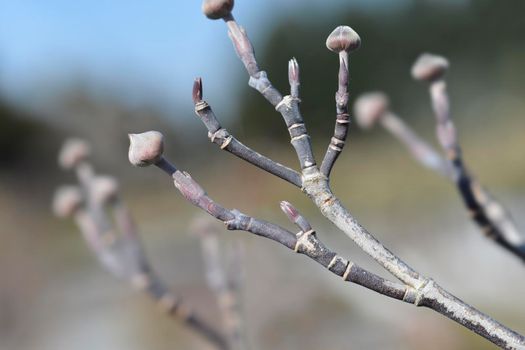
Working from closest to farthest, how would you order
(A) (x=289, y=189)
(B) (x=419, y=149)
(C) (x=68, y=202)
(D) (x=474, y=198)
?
(D) (x=474, y=198), (B) (x=419, y=149), (C) (x=68, y=202), (A) (x=289, y=189)

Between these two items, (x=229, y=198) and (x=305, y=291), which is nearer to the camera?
(x=305, y=291)

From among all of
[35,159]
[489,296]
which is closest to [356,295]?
[489,296]

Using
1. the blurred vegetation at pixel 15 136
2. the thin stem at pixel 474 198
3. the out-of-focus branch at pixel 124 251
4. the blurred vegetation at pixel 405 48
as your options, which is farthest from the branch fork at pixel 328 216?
the blurred vegetation at pixel 15 136

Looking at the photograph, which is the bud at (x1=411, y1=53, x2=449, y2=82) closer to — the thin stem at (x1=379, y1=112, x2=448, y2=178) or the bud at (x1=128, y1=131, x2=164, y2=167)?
the thin stem at (x1=379, y1=112, x2=448, y2=178)

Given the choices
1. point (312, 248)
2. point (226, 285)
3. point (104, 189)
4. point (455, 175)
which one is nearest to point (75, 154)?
point (104, 189)

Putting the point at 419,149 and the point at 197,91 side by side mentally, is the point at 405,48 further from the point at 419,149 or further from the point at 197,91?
the point at 197,91

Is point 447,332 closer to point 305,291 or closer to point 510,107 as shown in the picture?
point 305,291
